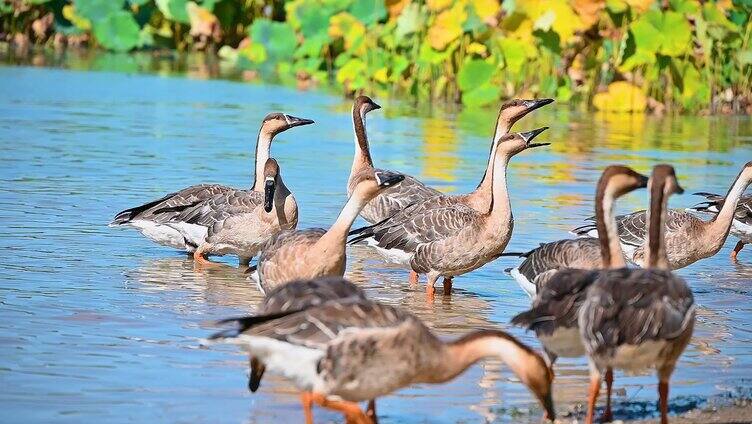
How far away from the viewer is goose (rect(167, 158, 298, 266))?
40.4 ft

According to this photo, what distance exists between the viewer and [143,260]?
1270 cm

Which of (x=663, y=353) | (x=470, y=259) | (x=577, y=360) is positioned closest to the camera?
(x=663, y=353)

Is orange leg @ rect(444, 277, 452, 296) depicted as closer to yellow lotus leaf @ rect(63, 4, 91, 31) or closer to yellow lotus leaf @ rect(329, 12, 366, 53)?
yellow lotus leaf @ rect(329, 12, 366, 53)

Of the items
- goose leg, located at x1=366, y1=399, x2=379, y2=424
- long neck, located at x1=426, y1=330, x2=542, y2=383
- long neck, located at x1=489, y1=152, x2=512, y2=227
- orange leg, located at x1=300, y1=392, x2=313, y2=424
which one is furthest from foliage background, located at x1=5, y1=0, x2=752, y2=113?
orange leg, located at x1=300, y1=392, x2=313, y2=424

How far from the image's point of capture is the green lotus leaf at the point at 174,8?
1480 inches

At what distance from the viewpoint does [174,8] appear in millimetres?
37656

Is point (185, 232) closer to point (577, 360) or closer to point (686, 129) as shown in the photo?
point (577, 360)

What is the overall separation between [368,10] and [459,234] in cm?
1872

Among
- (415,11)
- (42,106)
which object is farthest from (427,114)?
(42,106)

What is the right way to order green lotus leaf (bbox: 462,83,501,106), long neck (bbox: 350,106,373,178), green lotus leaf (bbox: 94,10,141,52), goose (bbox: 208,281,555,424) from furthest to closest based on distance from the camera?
green lotus leaf (bbox: 94,10,141,52), green lotus leaf (bbox: 462,83,501,106), long neck (bbox: 350,106,373,178), goose (bbox: 208,281,555,424)

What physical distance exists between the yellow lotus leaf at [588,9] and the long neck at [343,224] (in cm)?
1721

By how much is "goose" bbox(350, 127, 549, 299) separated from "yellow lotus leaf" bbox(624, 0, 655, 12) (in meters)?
14.6

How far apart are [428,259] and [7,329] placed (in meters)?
3.54

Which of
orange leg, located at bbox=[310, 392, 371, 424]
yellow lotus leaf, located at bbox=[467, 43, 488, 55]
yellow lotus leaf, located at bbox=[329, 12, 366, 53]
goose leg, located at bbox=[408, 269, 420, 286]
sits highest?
yellow lotus leaf, located at bbox=[329, 12, 366, 53]
